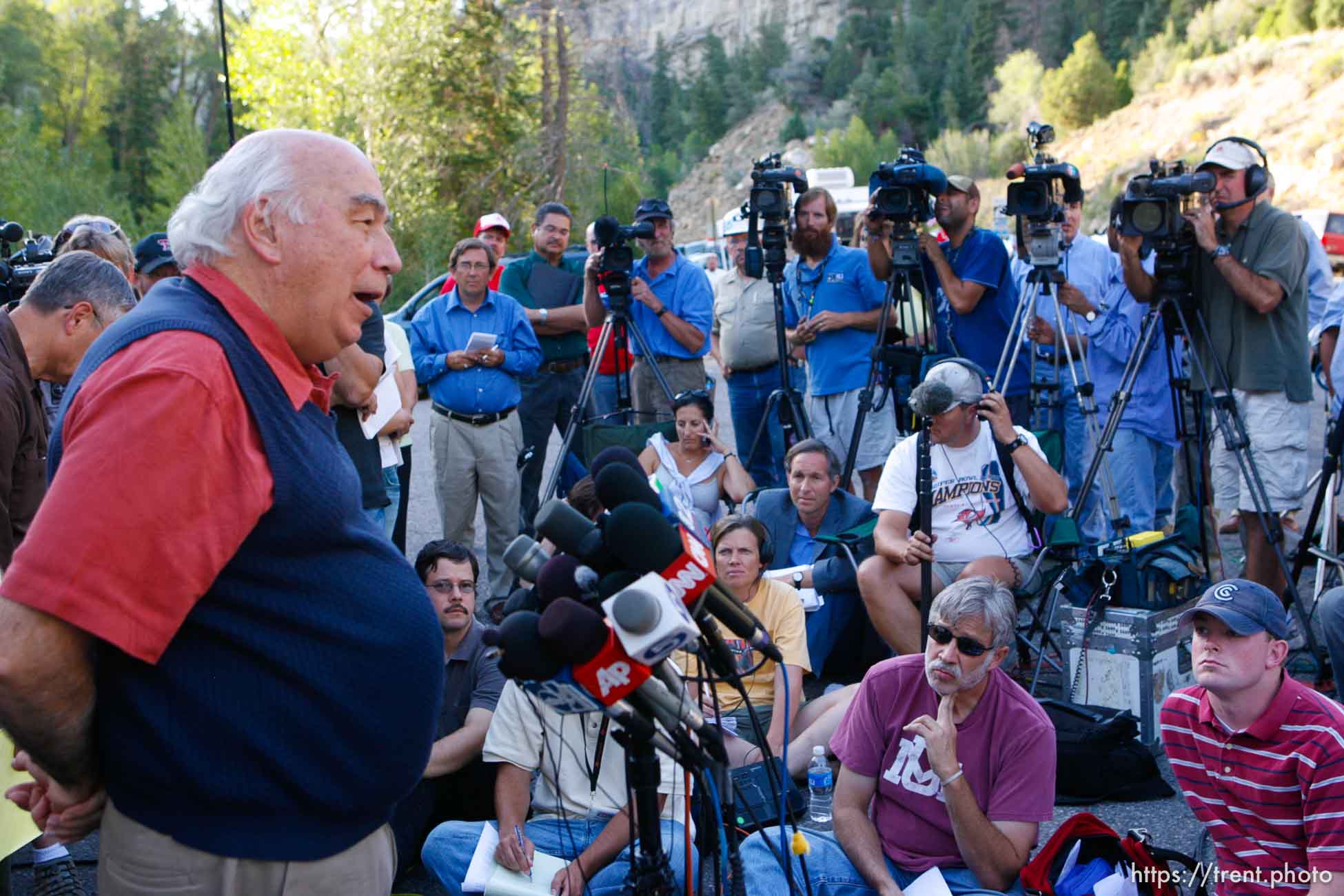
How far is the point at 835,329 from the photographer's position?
6.72m

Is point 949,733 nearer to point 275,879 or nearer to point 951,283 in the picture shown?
point 275,879

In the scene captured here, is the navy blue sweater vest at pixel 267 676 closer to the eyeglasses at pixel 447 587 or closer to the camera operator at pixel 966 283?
the eyeglasses at pixel 447 587

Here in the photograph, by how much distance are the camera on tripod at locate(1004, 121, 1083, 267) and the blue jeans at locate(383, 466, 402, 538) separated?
125 inches

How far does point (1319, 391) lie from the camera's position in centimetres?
1291

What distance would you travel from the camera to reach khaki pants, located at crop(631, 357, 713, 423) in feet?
23.9

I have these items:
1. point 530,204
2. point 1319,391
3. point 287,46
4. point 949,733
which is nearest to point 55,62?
point 287,46

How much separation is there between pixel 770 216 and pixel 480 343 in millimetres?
1705

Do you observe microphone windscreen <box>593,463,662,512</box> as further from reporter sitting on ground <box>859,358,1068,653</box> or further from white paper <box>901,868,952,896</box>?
reporter sitting on ground <box>859,358,1068,653</box>

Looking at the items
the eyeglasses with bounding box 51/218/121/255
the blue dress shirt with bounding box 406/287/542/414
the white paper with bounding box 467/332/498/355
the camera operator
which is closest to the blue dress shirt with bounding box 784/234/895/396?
the camera operator

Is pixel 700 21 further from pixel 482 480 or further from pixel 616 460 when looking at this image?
pixel 616 460

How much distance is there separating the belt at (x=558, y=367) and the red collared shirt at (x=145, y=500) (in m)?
5.82

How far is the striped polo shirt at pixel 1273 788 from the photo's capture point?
2.87 meters

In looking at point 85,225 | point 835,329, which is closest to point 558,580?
point 85,225

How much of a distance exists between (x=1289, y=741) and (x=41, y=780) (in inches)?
108
